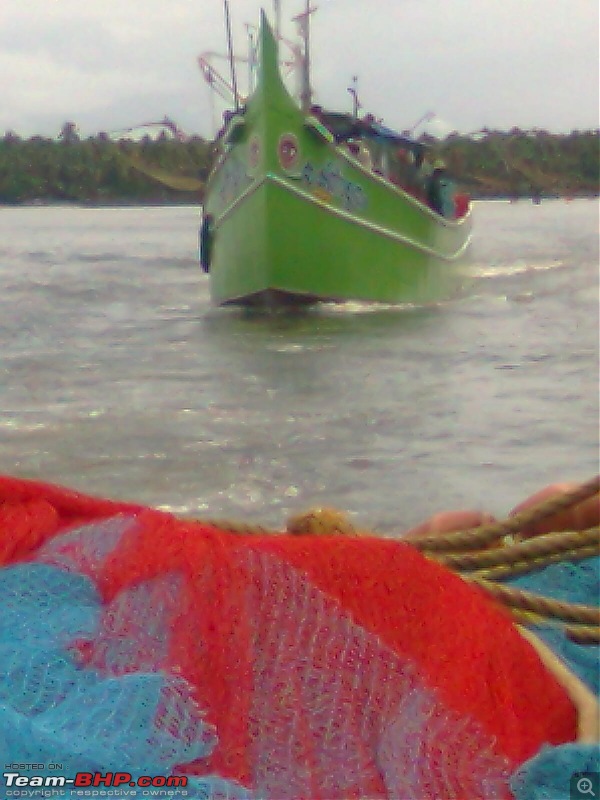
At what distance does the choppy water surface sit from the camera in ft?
15.3

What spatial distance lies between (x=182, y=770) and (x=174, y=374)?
7092mm

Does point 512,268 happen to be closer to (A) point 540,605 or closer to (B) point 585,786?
(A) point 540,605

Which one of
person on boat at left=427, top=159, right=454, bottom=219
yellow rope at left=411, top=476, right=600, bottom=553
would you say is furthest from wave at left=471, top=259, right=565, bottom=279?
yellow rope at left=411, top=476, right=600, bottom=553

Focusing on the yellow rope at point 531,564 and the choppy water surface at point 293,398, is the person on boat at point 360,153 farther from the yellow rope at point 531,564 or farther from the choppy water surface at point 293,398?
the yellow rope at point 531,564

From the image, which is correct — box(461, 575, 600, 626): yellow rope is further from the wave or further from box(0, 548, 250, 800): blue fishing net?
the wave

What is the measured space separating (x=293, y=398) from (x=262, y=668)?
5878 mm

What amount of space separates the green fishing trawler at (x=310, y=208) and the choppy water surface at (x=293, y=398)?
0.35m

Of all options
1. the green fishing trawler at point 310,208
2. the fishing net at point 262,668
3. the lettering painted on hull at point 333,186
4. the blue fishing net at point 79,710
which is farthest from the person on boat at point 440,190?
the blue fishing net at point 79,710

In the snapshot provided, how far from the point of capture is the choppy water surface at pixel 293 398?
15.3 ft

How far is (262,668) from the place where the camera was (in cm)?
112

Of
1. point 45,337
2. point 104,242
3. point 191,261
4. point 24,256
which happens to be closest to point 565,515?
point 45,337

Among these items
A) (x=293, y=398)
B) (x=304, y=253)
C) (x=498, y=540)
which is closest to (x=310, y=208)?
(x=304, y=253)

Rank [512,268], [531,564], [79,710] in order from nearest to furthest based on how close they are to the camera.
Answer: [79,710], [531,564], [512,268]

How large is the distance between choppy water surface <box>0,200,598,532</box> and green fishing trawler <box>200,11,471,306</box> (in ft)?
1.15
